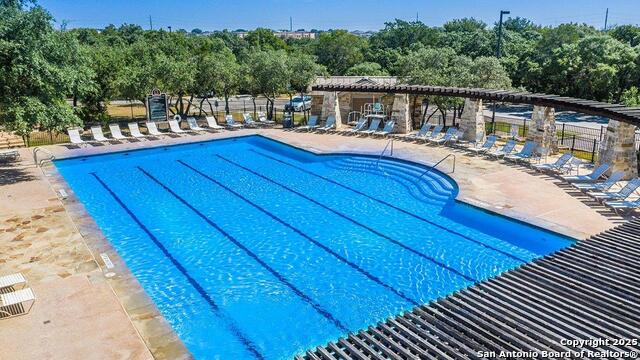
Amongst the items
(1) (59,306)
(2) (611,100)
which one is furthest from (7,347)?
(2) (611,100)

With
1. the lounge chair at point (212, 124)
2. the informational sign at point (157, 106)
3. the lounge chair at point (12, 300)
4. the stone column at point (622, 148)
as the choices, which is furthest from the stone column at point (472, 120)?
the lounge chair at point (12, 300)

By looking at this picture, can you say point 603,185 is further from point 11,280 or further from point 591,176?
point 11,280

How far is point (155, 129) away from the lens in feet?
82.1

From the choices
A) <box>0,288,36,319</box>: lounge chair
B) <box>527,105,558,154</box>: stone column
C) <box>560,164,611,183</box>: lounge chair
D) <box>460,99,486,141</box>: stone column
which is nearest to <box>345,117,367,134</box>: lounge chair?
<box>460,99,486,141</box>: stone column

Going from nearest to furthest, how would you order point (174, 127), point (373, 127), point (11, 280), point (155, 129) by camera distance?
point (11, 280)
point (155, 129)
point (373, 127)
point (174, 127)

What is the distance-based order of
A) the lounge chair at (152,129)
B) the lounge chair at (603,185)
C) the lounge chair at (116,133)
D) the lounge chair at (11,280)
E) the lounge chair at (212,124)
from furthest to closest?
the lounge chair at (212,124) → the lounge chair at (152,129) → the lounge chair at (116,133) → the lounge chair at (603,185) → the lounge chair at (11,280)

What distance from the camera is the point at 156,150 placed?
2273cm

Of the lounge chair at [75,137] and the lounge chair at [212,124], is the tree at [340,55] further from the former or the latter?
the lounge chair at [75,137]

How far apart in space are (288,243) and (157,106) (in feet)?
56.4

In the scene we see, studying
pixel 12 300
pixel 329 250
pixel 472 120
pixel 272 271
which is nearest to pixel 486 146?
pixel 472 120

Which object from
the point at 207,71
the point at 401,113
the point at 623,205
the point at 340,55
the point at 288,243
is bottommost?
the point at 288,243

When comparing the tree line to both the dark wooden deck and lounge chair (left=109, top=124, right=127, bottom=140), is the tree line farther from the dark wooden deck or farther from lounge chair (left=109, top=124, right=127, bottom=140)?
the dark wooden deck

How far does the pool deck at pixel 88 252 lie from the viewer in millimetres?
7766

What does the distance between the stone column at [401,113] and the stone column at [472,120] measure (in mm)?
3232
